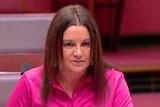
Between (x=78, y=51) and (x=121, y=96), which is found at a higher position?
(x=78, y=51)

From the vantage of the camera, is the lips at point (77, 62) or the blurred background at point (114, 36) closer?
the lips at point (77, 62)

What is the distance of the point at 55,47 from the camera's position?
851 mm

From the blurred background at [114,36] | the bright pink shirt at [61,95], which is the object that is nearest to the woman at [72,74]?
the bright pink shirt at [61,95]

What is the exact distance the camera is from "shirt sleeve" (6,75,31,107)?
2.88 feet

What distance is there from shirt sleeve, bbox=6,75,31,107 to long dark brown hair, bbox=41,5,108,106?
36mm

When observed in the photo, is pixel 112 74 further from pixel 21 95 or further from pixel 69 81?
pixel 21 95

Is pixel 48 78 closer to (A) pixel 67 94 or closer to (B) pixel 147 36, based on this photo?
(A) pixel 67 94

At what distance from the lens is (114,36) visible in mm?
2295

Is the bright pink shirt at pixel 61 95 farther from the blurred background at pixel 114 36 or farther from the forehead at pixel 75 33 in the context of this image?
the blurred background at pixel 114 36

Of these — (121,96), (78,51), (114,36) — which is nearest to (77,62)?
(78,51)

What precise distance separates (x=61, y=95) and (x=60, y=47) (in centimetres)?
11

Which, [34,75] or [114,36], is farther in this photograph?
[114,36]

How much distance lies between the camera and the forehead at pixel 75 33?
0.83 meters

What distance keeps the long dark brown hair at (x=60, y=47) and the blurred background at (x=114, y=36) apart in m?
0.19
